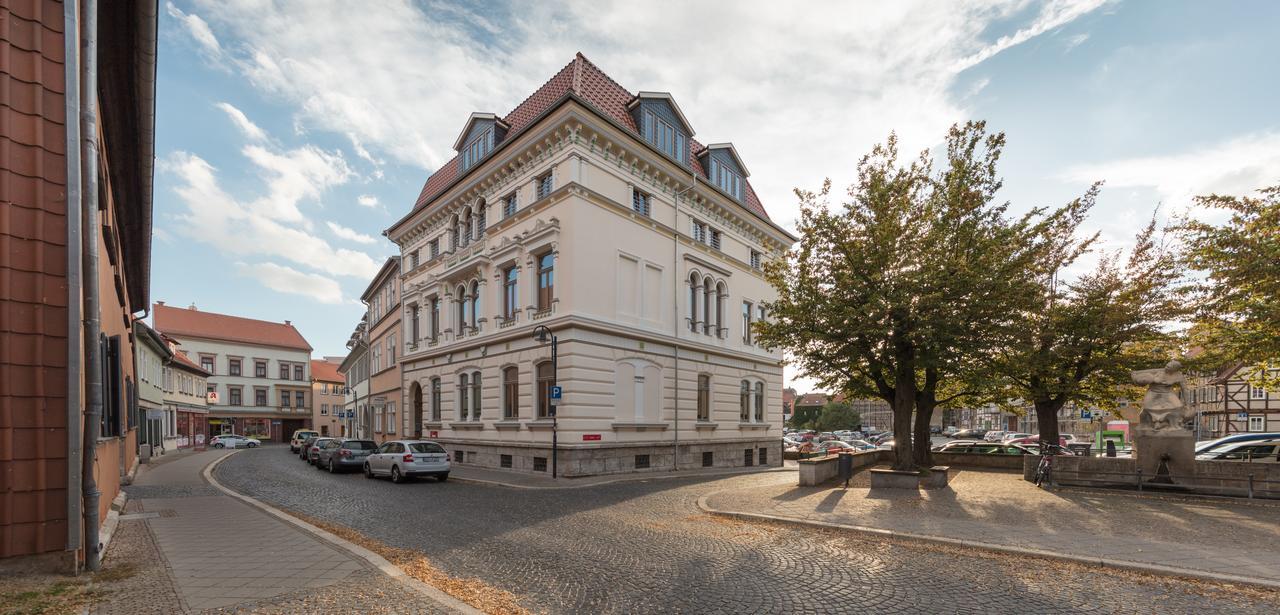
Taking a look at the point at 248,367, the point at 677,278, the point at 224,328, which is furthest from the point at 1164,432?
the point at 224,328

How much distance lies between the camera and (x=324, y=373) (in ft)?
264

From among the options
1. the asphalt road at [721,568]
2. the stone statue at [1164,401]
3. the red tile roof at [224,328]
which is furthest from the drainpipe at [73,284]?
the red tile roof at [224,328]

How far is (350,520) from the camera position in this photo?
448 inches

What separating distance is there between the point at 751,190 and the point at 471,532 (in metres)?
25.4

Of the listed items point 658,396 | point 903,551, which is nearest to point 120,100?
point 903,551

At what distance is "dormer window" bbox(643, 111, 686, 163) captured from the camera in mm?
23594

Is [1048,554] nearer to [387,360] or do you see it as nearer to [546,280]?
[546,280]

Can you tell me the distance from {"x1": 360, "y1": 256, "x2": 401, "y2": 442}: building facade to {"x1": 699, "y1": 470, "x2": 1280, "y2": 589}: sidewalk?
22905mm

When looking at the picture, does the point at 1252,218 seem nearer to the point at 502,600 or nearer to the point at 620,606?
the point at 620,606

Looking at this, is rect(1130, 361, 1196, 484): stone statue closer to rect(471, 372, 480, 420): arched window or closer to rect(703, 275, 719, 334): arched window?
rect(703, 275, 719, 334): arched window

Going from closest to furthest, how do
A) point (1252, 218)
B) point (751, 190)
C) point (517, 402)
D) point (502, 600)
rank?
1. point (502, 600)
2. point (1252, 218)
3. point (517, 402)
4. point (751, 190)

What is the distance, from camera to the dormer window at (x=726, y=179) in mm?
27219

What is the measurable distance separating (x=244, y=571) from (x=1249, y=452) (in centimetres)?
2579

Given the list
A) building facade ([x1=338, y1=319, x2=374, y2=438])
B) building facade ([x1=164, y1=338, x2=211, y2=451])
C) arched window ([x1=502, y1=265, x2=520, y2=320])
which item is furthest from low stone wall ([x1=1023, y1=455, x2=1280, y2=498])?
building facade ([x1=164, y1=338, x2=211, y2=451])
